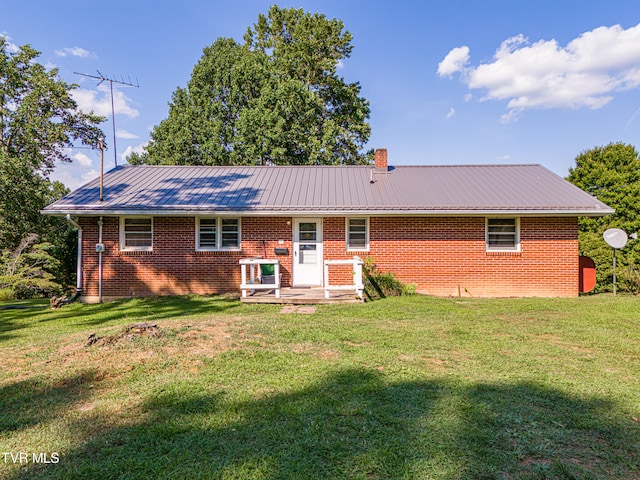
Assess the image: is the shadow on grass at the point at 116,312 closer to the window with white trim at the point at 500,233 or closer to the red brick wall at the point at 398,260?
the red brick wall at the point at 398,260

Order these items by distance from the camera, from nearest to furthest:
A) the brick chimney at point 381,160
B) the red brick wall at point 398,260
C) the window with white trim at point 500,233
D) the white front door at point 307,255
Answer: the red brick wall at point 398,260 → the window with white trim at point 500,233 → the white front door at point 307,255 → the brick chimney at point 381,160

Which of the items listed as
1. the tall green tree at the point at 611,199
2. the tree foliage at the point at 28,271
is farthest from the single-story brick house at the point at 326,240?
the tree foliage at the point at 28,271

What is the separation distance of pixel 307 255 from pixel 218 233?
269cm

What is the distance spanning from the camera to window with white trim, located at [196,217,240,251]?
35.8 feet

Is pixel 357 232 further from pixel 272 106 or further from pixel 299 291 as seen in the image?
pixel 272 106

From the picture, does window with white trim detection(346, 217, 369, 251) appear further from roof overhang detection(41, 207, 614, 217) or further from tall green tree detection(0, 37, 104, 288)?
tall green tree detection(0, 37, 104, 288)

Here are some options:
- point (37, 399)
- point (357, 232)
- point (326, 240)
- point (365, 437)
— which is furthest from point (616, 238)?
point (37, 399)

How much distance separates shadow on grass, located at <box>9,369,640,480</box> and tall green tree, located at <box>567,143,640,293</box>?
11.2 meters

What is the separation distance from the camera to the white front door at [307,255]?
10.9 m

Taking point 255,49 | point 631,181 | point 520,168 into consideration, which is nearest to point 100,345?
point 520,168

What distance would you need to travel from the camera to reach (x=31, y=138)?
17.7 m

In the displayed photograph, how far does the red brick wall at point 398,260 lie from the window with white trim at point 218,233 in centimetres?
22

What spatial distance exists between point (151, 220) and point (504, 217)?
10.2 m

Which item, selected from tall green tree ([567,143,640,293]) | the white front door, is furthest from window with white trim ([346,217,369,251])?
tall green tree ([567,143,640,293])
